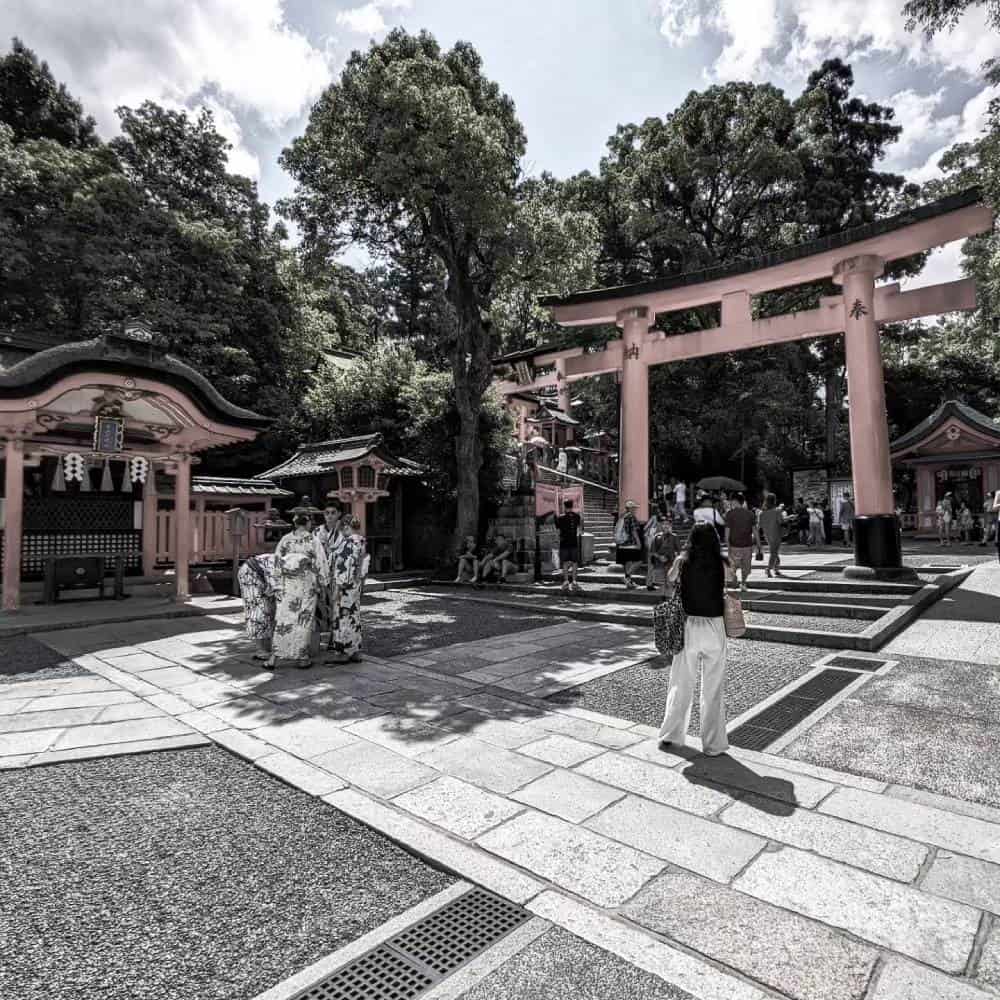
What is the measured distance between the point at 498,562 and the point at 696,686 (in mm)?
8812

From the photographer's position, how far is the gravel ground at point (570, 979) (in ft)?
6.79

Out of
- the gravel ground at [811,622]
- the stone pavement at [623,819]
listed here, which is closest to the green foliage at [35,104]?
the stone pavement at [623,819]

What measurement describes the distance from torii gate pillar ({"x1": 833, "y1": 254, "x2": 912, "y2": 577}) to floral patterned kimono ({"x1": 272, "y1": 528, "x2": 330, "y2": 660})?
9445mm

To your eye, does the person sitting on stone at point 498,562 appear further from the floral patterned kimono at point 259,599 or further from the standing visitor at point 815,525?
the standing visitor at point 815,525

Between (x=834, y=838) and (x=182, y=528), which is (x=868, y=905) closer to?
(x=834, y=838)

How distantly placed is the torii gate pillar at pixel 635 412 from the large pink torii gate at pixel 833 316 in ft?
0.08

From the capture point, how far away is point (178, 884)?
272cm

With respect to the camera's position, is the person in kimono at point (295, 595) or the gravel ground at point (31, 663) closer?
the gravel ground at point (31, 663)

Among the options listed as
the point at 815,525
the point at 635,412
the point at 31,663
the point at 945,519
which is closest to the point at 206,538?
the point at 31,663

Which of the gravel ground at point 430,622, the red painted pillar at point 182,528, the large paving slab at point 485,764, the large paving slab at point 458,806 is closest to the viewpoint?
the large paving slab at point 458,806

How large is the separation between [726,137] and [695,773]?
28.7 metres

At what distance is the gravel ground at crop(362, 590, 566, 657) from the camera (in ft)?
26.4

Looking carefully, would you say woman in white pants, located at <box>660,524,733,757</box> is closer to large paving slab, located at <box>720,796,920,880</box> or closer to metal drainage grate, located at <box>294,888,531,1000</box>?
large paving slab, located at <box>720,796,920,880</box>

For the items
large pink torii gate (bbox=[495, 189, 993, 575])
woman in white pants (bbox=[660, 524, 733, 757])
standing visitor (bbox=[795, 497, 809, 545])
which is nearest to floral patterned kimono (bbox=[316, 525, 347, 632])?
woman in white pants (bbox=[660, 524, 733, 757])
